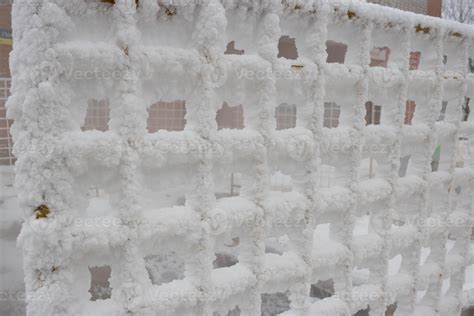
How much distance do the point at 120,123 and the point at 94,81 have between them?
0.43 ft

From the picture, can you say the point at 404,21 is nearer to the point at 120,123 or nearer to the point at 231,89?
the point at 231,89

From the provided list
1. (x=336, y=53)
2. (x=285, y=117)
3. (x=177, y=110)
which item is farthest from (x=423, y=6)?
(x=177, y=110)

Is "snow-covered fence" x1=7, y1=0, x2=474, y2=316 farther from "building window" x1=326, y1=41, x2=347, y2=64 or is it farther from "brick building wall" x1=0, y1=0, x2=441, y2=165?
"building window" x1=326, y1=41, x2=347, y2=64

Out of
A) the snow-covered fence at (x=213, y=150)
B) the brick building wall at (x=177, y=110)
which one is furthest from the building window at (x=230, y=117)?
the snow-covered fence at (x=213, y=150)

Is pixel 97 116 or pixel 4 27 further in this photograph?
pixel 4 27

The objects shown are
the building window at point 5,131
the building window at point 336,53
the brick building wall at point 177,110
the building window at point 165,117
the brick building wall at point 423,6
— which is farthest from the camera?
the building window at point 336,53

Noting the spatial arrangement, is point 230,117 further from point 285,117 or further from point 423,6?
point 423,6

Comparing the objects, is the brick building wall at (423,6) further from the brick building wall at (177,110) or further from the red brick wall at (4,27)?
the red brick wall at (4,27)

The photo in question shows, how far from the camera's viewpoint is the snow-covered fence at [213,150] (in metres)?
1.11

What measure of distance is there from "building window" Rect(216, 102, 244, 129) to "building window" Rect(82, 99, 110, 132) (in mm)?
2288

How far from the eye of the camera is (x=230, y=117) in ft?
28.3

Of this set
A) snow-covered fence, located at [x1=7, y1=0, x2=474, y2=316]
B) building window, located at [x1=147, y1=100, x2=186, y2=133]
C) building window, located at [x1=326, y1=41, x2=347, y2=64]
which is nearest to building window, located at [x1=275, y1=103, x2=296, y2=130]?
building window, located at [x1=326, y1=41, x2=347, y2=64]

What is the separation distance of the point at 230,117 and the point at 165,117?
184 cm

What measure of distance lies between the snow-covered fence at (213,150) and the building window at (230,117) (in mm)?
5966
